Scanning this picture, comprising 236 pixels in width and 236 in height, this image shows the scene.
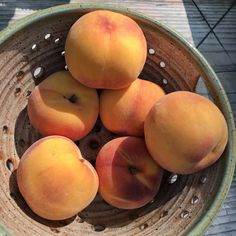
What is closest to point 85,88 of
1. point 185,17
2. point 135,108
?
point 135,108

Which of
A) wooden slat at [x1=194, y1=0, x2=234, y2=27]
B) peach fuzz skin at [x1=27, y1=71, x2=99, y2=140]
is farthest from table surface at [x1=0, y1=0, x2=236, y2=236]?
peach fuzz skin at [x1=27, y1=71, x2=99, y2=140]

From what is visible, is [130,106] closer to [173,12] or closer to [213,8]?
[173,12]

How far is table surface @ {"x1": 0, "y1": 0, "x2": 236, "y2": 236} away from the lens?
129 cm

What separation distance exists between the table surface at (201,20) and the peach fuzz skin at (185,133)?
59 centimetres

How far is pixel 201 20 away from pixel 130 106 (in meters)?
0.79

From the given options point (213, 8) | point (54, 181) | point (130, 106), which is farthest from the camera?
point (213, 8)

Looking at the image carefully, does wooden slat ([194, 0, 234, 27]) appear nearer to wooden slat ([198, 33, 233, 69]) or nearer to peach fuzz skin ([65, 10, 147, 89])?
wooden slat ([198, 33, 233, 69])

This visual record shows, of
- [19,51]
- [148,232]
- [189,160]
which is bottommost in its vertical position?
[148,232]

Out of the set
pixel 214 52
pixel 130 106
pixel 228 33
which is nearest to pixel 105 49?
pixel 130 106

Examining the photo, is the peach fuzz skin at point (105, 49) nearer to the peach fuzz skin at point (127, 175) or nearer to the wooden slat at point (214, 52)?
the peach fuzz skin at point (127, 175)

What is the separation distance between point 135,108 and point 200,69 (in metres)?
0.16

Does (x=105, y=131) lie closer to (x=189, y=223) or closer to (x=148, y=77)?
(x=148, y=77)

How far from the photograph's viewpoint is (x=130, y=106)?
77 centimetres

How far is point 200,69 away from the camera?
80cm
